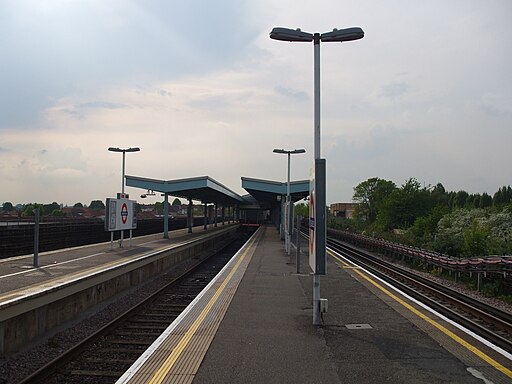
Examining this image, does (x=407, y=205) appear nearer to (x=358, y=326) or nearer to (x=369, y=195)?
(x=369, y=195)

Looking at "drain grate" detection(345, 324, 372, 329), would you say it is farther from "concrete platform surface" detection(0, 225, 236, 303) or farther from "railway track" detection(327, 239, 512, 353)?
"concrete platform surface" detection(0, 225, 236, 303)

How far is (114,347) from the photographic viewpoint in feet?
29.0

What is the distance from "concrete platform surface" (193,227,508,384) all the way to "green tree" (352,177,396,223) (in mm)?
74633

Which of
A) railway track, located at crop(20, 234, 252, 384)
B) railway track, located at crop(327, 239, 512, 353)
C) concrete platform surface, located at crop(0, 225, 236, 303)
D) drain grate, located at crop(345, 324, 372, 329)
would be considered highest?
concrete platform surface, located at crop(0, 225, 236, 303)

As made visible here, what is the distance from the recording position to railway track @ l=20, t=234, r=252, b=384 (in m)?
7.08

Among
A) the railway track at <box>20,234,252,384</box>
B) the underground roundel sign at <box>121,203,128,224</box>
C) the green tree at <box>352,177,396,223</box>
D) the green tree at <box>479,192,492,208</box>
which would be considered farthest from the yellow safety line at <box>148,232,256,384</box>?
the green tree at <box>352,177,396,223</box>

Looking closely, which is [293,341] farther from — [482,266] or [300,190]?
[300,190]

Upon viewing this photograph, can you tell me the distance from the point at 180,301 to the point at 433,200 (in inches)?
1667

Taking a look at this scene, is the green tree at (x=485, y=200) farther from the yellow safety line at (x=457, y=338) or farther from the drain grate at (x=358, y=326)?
the drain grate at (x=358, y=326)

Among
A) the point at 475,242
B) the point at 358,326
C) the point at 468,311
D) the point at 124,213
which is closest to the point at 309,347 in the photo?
the point at 358,326

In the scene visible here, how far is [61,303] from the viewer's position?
1021 centimetres

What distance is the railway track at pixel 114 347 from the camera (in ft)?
23.2

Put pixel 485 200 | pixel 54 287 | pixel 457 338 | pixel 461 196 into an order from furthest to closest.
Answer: pixel 461 196
pixel 485 200
pixel 54 287
pixel 457 338

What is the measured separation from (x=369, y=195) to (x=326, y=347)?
83.1 m
